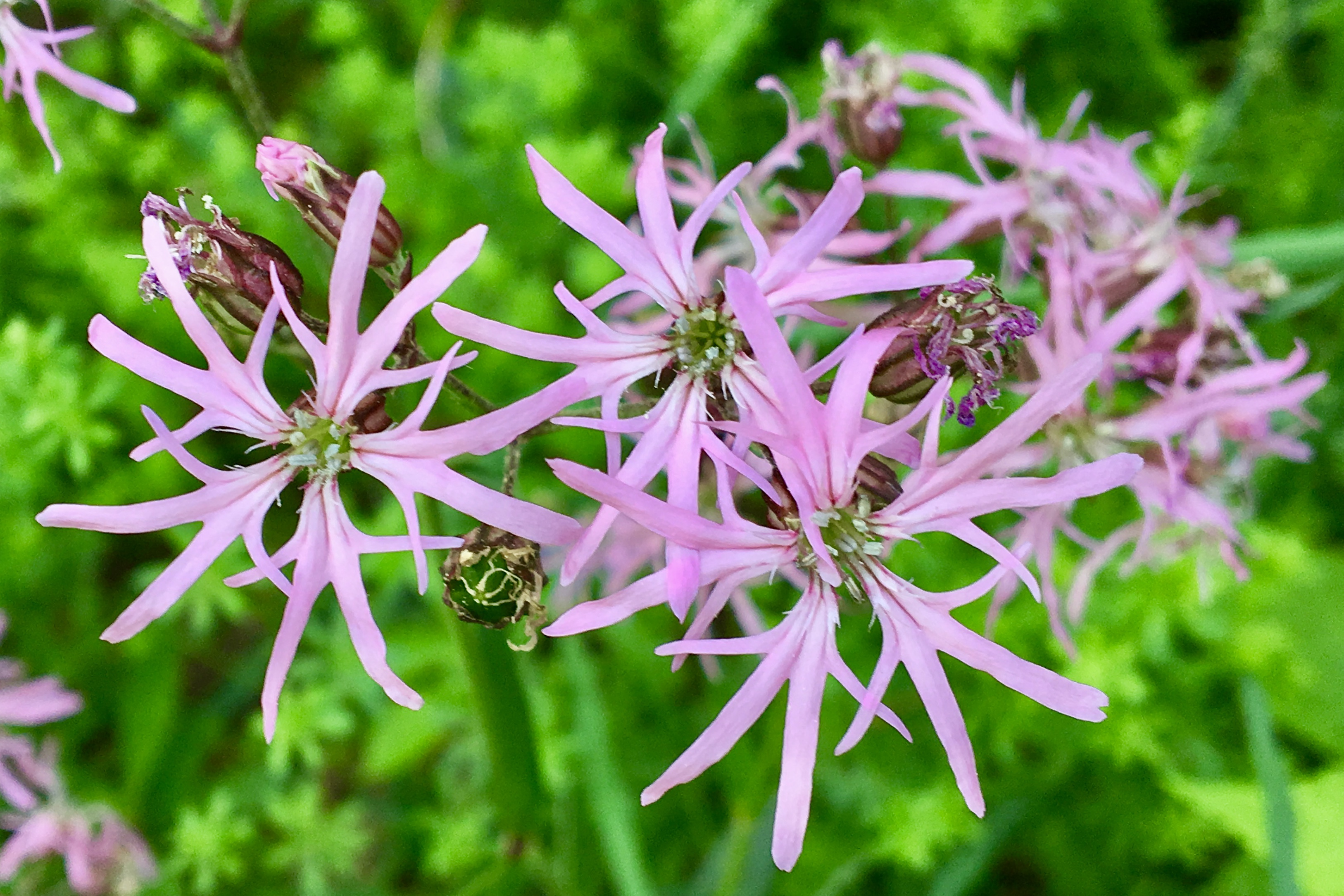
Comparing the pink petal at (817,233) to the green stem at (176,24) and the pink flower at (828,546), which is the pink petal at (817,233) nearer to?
the pink flower at (828,546)

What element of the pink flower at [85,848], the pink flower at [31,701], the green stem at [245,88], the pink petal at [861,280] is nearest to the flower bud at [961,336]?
the pink petal at [861,280]

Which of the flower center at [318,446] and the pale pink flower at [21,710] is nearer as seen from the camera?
the flower center at [318,446]

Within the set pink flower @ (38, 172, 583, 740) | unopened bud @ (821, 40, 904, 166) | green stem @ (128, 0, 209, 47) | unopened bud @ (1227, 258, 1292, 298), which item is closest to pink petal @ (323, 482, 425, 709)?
pink flower @ (38, 172, 583, 740)

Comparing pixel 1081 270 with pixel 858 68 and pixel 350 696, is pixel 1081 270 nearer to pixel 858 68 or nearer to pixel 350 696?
pixel 858 68

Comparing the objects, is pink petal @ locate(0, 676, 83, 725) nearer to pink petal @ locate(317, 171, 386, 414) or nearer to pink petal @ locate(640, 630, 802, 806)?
pink petal @ locate(317, 171, 386, 414)

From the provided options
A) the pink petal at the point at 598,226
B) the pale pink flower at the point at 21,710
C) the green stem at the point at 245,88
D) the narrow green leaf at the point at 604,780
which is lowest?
the pale pink flower at the point at 21,710

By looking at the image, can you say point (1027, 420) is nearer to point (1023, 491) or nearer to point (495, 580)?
point (1023, 491)
